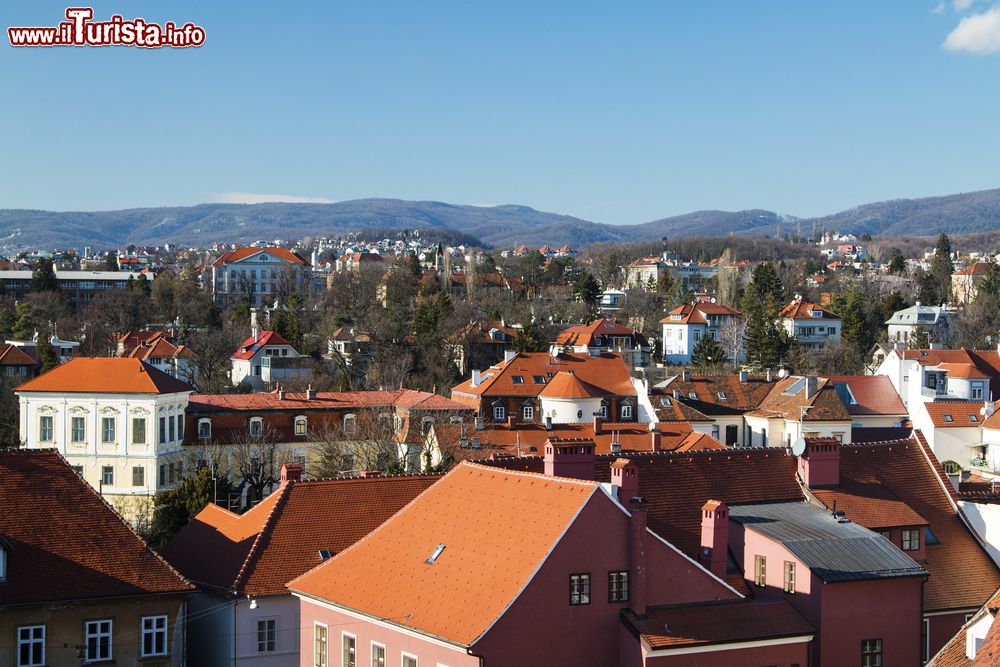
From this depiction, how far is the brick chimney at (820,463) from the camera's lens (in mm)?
27141

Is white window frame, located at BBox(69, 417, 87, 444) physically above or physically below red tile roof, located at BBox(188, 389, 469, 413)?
below

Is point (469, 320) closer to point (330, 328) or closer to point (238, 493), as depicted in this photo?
point (330, 328)

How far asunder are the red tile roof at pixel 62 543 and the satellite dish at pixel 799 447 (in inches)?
478

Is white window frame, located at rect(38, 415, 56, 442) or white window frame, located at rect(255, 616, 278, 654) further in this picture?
white window frame, located at rect(38, 415, 56, 442)

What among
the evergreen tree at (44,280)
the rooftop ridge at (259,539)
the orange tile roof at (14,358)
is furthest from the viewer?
the evergreen tree at (44,280)

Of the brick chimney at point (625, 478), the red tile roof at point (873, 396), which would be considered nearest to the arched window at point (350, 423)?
the red tile roof at point (873, 396)

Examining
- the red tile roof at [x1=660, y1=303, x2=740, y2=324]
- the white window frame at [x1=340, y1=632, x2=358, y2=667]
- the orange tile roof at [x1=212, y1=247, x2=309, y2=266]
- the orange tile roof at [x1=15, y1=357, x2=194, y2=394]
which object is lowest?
the white window frame at [x1=340, y1=632, x2=358, y2=667]

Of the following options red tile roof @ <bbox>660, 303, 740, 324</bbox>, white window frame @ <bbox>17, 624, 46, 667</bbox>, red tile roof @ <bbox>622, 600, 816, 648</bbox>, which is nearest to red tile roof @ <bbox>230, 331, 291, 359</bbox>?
red tile roof @ <bbox>660, 303, 740, 324</bbox>

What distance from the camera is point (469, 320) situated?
9875 centimetres

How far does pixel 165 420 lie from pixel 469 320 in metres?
47.0

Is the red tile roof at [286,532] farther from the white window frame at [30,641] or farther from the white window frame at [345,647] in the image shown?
the white window frame at [30,641]

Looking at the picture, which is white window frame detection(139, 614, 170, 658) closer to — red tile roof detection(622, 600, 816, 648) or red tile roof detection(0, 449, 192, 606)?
red tile roof detection(0, 449, 192, 606)

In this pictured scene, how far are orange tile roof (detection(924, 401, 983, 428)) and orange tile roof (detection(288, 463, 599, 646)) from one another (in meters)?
36.6

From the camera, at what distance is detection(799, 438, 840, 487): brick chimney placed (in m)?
27.1
